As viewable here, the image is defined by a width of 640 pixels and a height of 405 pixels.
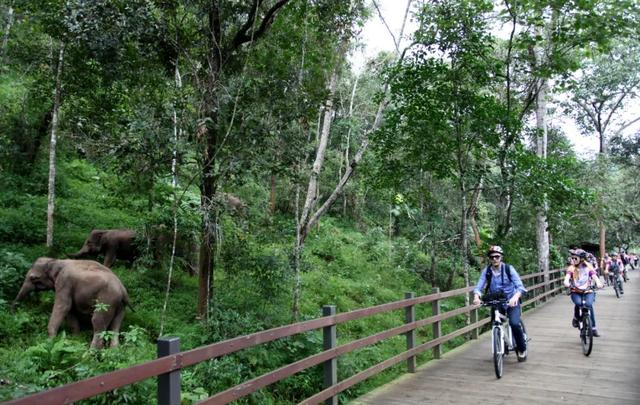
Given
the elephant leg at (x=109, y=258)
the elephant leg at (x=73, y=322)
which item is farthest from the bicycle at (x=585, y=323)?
the elephant leg at (x=109, y=258)

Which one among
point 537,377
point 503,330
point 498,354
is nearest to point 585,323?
point 503,330

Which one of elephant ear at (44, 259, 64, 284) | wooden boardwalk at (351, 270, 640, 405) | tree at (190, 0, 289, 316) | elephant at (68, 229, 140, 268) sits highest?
tree at (190, 0, 289, 316)

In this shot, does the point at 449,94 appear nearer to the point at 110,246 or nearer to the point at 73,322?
the point at 110,246

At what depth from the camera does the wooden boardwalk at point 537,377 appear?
639cm

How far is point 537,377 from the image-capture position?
7406 millimetres

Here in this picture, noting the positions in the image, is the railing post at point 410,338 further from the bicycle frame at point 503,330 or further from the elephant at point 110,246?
the elephant at point 110,246

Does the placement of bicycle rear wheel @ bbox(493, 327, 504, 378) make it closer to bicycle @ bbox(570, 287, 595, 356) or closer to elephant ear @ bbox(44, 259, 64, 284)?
bicycle @ bbox(570, 287, 595, 356)

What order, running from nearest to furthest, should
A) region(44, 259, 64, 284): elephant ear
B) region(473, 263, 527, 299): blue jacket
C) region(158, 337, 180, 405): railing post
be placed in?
region(158, 337, 180, 405): railing post < region(473, 263, 527, 299): blue jacket < region(44, 259, 64, 284): elephant ear

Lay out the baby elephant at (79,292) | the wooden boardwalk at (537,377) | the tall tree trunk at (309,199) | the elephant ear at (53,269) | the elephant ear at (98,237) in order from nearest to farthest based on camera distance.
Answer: the wooden boardwalk at (537,377), the baby elephant at (79,292), the elephant ear at (53,269), the tall tree trunk at (309,199), the elephant ear at (98,237)

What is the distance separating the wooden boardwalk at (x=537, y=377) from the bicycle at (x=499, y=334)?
0.23 m

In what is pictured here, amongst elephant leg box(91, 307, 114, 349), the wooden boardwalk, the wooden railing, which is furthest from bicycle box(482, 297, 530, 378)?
elephant leg box(91, 307, 114, 349)

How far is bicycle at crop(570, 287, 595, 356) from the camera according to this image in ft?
29.2

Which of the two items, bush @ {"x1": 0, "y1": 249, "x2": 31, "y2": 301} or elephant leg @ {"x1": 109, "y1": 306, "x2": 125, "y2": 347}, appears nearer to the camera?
elephant leg @ {"x1": 109, "y1": 306, "x2": 125, "y2": 347}

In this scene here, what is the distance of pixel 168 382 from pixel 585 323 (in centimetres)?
801
